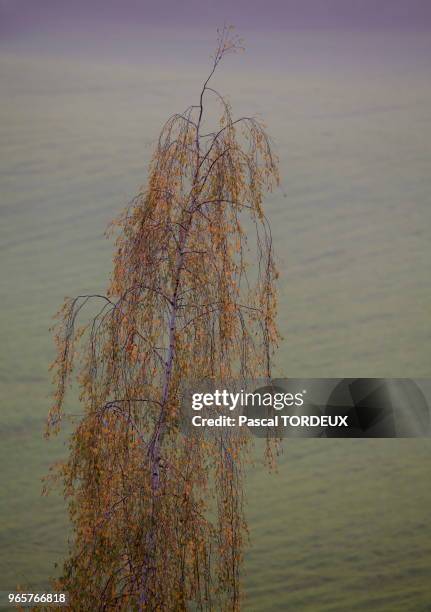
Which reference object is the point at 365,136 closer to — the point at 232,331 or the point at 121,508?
the point at 232,331

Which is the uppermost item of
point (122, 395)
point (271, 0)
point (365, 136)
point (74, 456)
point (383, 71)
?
point (271, 0)

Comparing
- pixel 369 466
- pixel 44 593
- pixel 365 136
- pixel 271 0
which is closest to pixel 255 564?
pixel 369 466

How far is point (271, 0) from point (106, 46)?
796 mm

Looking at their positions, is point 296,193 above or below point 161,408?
above

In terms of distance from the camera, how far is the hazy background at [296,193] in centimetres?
418

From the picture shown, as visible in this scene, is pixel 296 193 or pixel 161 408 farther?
pixel 296 193

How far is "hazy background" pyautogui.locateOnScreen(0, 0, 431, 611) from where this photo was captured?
4184 millimetres

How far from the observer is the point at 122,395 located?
119 inches

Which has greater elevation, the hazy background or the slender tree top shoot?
the hazy background

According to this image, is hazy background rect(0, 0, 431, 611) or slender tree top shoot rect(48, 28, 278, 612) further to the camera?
hazy background rect(0, 0, 431, 611)

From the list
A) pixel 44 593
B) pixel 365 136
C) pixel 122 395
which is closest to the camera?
pixel 122 395

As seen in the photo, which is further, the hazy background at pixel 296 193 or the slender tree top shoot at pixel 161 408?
the hazy background at pixel 296 193

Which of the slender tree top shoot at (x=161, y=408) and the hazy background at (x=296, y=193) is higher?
the hazy background at (x=296, y=193)

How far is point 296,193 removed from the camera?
170 inches
